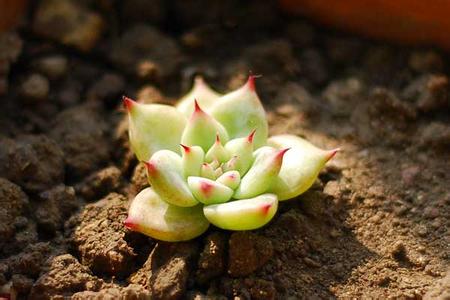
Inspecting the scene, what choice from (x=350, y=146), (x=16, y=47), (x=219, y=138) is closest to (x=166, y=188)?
(x=219, y=138)

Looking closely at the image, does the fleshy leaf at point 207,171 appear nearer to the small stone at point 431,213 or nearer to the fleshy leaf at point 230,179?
the fleshy leaf at point 230,179

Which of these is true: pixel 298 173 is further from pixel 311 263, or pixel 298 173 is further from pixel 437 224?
pixel 437 224

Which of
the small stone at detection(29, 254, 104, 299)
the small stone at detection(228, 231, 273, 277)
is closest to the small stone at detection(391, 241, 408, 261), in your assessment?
the small stone at detection(228, 231, 273, 277)

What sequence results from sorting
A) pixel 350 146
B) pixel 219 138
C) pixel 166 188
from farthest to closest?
pixel 350 146 < pixel 219 138 < pixel 166 188

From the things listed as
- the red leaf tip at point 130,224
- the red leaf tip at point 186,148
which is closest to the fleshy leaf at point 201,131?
the red leaf tip at point 186,148

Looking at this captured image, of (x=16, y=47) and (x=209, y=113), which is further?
(x=16, y=47)

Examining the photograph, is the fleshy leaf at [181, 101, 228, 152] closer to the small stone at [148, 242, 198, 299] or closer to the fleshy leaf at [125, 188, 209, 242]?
the fleshy leaf at [125, 188, 209, 242]

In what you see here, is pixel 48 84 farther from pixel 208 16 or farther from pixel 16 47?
pixel 208 16
